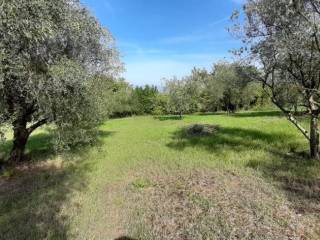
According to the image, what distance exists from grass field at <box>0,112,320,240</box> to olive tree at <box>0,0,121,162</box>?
2646 millimetres

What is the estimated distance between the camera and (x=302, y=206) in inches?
309

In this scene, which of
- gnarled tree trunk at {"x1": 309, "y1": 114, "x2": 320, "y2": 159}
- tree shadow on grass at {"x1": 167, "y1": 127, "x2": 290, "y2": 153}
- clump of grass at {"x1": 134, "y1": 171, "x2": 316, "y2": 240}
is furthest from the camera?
tree shadow on grass at {"x1": 167, "y1": 127, "x2": 290, "y2": 153}

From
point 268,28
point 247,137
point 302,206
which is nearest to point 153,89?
point 247,137

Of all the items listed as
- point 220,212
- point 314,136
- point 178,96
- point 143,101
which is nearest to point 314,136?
point 314,136

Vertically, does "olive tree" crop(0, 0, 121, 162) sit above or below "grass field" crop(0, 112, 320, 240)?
above

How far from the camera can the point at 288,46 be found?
1012cm

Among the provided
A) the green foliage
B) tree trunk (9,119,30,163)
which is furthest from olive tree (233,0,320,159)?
the green foliage

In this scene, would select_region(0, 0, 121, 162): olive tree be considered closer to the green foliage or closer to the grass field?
the grass field

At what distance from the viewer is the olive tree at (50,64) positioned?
7.04m

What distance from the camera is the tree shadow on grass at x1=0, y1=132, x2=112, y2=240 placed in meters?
7.54

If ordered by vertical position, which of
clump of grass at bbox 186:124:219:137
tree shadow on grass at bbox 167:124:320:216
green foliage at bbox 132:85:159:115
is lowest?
tree shadow on grass at bbox 167:124:320:216

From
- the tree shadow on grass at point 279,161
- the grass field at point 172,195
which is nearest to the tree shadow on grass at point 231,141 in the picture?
the tree shadow on grass at point 279,161

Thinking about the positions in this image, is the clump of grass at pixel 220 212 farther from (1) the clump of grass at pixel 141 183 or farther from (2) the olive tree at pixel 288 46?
(2) the olive tree at pixel 288 46

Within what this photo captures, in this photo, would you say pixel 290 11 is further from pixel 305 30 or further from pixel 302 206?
pixel 302 206
